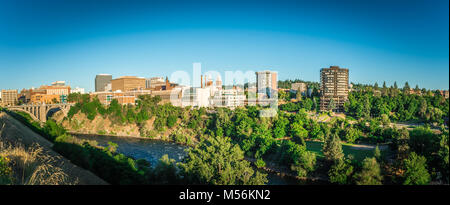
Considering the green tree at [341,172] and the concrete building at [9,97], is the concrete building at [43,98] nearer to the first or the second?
the concrete building at [9,97]

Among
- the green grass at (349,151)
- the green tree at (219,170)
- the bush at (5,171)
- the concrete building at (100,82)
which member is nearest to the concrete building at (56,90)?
the concrete building at (100,82)

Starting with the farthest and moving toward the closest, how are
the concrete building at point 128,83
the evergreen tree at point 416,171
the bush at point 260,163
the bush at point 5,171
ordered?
the concrete building at point 128,83
the bush at point 260,163
the evergreen tree at point 416,171
the bush at point 5,171

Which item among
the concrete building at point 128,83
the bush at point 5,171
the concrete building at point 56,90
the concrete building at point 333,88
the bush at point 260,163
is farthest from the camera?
the concrete building at point 128,83

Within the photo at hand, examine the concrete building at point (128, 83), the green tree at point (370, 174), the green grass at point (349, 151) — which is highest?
the concrete building at point (128, 83)

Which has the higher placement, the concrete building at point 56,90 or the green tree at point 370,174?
the concrete building at point 56,90

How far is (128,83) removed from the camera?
42.0 meters

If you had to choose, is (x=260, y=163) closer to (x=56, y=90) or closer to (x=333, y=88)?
(x=333, y=88)

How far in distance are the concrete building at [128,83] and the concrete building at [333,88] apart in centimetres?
2718

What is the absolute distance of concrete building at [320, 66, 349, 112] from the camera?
23.6m

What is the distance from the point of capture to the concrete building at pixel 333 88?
77.4 feet

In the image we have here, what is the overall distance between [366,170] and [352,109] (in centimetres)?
1519

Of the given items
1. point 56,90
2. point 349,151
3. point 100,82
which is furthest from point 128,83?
point 349,151
